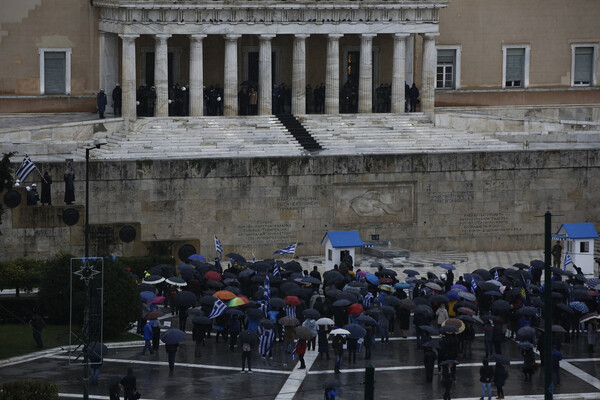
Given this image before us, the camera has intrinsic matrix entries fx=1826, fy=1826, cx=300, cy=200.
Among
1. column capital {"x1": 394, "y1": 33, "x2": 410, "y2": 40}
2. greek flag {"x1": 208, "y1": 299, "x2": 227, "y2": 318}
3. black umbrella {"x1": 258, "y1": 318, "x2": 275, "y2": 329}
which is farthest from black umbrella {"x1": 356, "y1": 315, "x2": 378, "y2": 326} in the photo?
column capital {"x1": 394, "y1": 33, "x2": 410, "y2": 40}

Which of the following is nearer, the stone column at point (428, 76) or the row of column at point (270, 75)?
the row of column at point (270, 75)

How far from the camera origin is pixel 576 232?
212 feet

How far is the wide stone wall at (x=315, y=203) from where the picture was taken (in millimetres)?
65188

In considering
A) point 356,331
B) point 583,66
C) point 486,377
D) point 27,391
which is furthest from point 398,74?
point 27,391

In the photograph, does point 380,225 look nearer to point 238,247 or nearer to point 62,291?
point 238,247

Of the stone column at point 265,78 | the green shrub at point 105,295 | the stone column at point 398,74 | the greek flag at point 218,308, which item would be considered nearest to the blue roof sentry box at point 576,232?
the stone column at point 398,74

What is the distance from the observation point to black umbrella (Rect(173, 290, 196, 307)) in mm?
54531

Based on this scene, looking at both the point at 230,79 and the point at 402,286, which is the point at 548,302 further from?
the point at 230,79

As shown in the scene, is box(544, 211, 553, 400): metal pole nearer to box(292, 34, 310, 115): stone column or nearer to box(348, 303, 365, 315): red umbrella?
box(348, 303, 365, 315): red umbrella

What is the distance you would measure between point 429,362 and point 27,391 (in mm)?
11749

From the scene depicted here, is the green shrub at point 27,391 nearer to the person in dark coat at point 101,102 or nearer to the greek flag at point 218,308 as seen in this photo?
the greek flag at point 218,308

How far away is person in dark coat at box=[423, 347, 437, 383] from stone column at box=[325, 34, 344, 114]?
29.0 metres

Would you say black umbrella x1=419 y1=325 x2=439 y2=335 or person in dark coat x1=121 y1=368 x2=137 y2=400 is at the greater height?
A: black umbrella x1=419 y1=325 x2=439 y2=335

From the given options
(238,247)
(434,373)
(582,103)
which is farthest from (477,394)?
(582,103)
